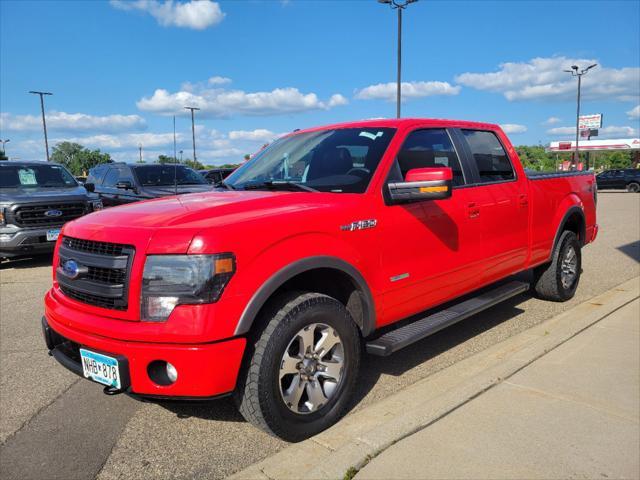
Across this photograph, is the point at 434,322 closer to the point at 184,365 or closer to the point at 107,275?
the point at 184,365

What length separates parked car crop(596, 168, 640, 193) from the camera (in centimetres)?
3306

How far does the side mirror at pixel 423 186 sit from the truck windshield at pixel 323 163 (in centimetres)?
22

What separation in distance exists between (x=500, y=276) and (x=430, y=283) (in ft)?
4.09

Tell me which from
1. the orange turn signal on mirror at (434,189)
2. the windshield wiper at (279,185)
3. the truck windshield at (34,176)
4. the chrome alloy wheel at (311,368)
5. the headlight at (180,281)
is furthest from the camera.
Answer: the truck windshield at (34,176)

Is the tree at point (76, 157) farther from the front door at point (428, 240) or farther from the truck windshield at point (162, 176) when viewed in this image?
the front door at point (428, 240)

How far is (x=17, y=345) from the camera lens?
4730mm

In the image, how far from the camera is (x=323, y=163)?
3844 millimetres

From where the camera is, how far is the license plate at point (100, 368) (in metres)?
2.63

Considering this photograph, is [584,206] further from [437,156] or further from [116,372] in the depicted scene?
[116,372]

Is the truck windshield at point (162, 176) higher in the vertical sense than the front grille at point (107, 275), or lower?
higher

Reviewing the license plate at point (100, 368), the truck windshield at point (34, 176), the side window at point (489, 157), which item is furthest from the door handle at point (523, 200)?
the truck windshield at point (34, 176)

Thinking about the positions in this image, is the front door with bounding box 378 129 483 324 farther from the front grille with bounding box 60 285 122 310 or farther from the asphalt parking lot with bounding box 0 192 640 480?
the front grille with bounding box 60 285 122 310

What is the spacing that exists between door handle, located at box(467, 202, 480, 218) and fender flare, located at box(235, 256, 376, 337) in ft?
4.33

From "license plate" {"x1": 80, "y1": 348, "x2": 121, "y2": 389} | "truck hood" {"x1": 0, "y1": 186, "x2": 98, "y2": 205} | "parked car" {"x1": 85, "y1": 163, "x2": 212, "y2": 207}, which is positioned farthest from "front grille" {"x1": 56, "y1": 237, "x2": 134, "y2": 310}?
"parked car" {"x1": 85, "y1": 163, "x2": 212, "y2": 207}
